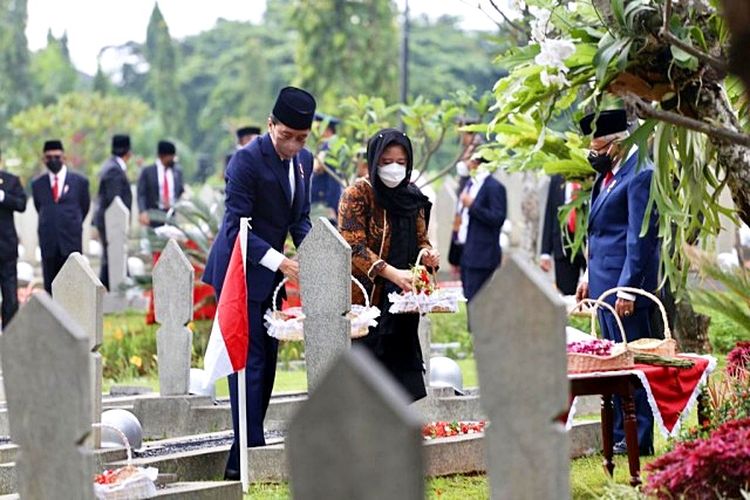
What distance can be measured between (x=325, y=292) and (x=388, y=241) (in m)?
0.79

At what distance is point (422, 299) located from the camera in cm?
998

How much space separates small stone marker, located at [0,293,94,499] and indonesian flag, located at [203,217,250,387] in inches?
138

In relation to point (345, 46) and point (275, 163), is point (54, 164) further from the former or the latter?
Answer: point (345, 46)

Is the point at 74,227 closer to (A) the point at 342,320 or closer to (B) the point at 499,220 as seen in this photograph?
(B) the point at 499,220

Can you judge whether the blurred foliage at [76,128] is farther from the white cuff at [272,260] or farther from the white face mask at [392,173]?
the white face mask at [392,173]

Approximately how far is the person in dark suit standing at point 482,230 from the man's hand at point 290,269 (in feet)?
24.9

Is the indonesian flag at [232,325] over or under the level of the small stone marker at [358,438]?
over

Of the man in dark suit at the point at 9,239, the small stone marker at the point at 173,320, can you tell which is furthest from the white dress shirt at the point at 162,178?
the small stone marker at the point at 173,320

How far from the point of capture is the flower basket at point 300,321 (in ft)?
32.8

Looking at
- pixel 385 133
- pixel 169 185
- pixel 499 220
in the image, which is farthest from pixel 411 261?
pixel 169 185

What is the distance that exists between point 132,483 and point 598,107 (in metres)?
3.26

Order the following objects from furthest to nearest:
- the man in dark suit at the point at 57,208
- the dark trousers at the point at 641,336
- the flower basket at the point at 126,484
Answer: the man in dark suit at the point at 57,208
the dark trousers at the point at 641,336
the flower basket at the point at 126,484

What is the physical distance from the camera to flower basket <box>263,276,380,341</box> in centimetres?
998

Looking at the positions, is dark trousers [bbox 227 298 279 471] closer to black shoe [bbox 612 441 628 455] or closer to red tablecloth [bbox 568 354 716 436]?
black shoe [bbox 612 441 628 455]
